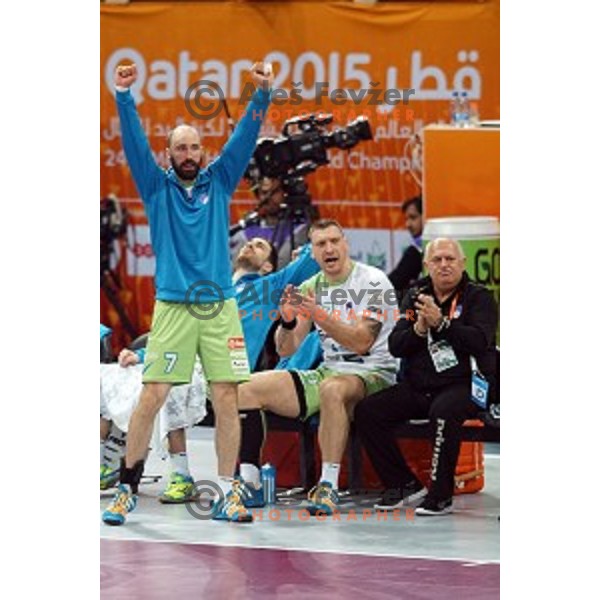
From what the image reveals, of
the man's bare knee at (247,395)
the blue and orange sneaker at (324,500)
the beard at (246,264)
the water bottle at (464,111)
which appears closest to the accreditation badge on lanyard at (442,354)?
the blue and orange sneaker at (324,500)

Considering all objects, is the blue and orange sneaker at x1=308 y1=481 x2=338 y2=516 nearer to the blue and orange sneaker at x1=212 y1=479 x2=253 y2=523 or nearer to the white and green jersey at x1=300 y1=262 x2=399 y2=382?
the blue and orange sneaker at x1=212 y1=479 x2=253 y2=523

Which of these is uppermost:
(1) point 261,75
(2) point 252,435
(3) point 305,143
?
(1) point 261,75

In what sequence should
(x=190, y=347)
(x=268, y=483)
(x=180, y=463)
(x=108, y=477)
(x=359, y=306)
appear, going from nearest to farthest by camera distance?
(x=190, y=347), (x=359, y=306), (x=268, y=483), (x=180, y=463), (x=108, y=477)

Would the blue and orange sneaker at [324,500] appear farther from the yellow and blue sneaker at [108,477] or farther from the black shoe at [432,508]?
the yellow and blue sneaker at [108,477]

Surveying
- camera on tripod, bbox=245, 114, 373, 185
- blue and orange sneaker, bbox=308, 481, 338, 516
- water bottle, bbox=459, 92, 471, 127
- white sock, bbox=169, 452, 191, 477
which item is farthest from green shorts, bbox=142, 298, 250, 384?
water bottle, bbox=459, 92, 471, 127

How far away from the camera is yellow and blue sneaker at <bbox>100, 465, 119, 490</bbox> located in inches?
291

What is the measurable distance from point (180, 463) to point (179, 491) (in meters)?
0.13

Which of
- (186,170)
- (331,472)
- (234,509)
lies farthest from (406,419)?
(186,170)

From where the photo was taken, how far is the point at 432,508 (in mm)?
6770

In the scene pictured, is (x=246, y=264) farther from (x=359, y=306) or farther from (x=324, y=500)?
(x=324, y=500)

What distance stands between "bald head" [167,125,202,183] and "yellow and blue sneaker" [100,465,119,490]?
4.66 feet

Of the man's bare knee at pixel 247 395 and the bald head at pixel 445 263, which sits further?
the man's bare knee at pixel 247 395

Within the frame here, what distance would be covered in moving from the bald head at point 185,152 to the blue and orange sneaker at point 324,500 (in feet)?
4.21

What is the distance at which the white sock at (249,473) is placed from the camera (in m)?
7.06
